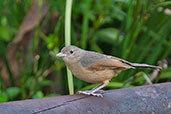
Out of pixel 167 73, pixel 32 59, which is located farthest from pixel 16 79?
pixel 167 73

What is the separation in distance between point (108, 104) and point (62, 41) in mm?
1274

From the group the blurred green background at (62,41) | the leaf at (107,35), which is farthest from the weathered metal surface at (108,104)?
the leaf at (107,35)

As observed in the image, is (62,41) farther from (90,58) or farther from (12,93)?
(90,58)

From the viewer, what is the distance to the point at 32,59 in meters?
3.25

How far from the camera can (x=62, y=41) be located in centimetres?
284

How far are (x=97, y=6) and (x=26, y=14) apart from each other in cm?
83

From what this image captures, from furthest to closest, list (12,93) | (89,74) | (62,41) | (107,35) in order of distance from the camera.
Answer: (107,35), (62,41), (12,93), (89,74)

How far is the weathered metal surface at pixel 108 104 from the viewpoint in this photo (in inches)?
56.4

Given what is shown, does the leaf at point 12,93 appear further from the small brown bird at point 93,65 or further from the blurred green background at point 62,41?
the small brown bird at point 93,65

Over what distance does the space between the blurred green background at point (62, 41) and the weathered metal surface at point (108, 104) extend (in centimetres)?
65

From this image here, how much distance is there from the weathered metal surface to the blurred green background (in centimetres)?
65

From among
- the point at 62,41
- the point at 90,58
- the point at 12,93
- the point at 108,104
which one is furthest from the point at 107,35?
the point at 108,104

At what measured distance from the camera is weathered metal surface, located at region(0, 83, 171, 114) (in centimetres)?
143

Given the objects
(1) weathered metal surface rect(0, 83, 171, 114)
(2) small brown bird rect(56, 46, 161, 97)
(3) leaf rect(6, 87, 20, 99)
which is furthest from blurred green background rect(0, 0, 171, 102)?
(1) weathered metal surface rect(0, 83, 171, 114)
